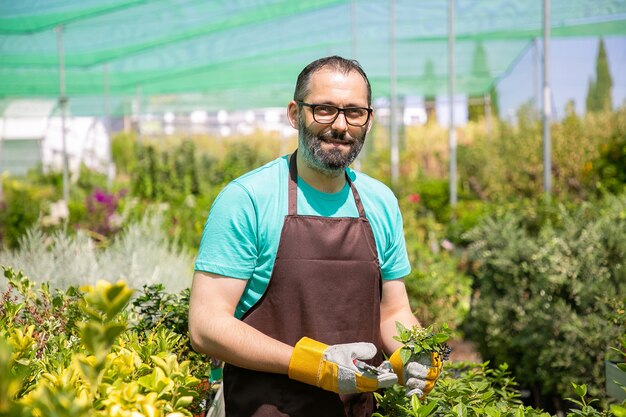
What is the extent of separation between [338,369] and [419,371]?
24cm

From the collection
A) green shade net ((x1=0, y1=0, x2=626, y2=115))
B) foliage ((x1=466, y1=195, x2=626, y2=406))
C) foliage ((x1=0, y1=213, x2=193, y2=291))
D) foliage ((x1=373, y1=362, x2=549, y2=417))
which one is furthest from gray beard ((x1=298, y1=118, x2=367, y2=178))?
green shade net ((x1=0, y1=0, x2=626, y2=115))

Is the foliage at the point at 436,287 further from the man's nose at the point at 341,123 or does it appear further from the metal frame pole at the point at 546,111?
the man's nose at the point at 341,123

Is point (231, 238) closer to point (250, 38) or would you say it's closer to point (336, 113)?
point (336, 113)

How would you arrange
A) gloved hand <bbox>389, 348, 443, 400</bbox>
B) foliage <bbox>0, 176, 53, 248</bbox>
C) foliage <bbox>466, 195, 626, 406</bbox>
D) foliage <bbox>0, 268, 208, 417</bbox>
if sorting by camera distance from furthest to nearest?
foliage <bbox>0, 176, 53, 248</bbox> → foliage <bbox>466, 195, 626, 406</bbox> → gloved hand <bbox>389, 348, 443, 400</bbox> → foliage <bbox>0, 268, 208, 417</bbox>

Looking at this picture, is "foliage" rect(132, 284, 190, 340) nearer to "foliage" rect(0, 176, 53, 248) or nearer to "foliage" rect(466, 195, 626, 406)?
"foliage" rect(466, 195, 626, 406)

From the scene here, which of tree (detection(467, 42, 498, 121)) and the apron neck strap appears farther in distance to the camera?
tree (detection(467, 42, 498, 121))

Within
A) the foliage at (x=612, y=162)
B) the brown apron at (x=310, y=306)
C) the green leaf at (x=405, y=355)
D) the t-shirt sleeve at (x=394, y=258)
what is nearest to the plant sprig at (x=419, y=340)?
the green leaf at (x=405, y=355)

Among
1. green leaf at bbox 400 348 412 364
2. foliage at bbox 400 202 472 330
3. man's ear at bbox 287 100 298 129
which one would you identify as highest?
man's ear at bbox 287 100 298 129

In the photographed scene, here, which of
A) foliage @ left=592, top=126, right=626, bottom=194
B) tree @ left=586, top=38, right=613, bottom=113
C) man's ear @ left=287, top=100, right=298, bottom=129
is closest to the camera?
man's ear @ left=287, top=100, right=298, bottom=129

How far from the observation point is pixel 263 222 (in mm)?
2064

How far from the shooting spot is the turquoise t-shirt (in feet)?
6.53

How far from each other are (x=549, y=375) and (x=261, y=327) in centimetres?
237

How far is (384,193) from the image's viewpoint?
233 centimetres

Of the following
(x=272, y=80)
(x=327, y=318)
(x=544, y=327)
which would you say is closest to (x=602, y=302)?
(x=544, y=327)
